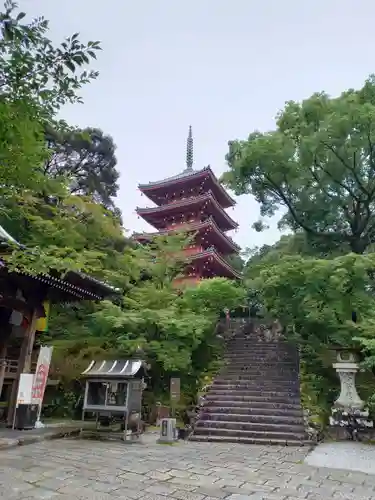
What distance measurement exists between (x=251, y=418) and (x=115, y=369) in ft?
12.1

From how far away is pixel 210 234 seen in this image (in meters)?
24.1

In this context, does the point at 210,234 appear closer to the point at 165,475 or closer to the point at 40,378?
the point at 40,378

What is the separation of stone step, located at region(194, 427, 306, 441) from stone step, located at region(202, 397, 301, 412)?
1.02 m

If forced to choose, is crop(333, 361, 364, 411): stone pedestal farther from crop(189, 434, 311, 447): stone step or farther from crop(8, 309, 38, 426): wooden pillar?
crop(8, 309, 38, 426): wooden pillar

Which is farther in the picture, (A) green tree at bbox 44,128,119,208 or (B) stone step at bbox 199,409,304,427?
(A) green tree at bbox 44,128,119,208

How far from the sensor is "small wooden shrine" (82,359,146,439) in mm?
8984

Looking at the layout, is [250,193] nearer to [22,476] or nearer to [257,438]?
[257,438]

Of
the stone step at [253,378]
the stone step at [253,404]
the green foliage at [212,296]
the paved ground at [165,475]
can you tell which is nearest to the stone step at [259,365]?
the stone step at [253,378]

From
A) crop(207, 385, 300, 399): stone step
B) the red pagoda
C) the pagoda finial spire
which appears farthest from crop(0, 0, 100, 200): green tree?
the pagoda finial spire

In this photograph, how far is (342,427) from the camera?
928 centimetres

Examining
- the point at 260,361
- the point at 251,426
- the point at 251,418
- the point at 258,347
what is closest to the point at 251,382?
the point at 260,361

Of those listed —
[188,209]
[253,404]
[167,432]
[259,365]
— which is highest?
[188,209]

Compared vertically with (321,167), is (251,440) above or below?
below

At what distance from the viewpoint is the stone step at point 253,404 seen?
10.5 m
